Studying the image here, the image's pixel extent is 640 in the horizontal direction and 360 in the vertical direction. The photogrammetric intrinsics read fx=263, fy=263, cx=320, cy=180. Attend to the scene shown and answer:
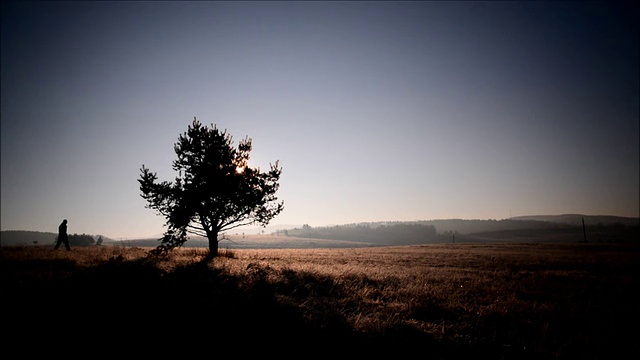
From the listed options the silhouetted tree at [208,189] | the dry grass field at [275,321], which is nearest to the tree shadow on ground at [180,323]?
the dry grass field at [275,321]

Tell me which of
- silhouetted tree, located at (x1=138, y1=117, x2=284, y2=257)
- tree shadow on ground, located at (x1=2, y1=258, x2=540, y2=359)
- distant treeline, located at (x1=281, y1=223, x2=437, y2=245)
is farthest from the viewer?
distant treeline, located at (x1=281, y1=223, x2=437, y2=245)

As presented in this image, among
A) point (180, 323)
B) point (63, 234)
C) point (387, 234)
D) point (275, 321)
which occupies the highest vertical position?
point (63, 234)

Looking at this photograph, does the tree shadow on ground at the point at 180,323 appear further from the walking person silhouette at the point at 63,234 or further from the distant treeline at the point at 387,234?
the distant treeline at the point at 387,234

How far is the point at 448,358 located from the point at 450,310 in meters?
2.82

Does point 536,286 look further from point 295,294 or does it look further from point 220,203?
point 220,203

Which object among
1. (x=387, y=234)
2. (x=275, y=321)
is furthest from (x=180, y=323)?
(x=387, y=234)

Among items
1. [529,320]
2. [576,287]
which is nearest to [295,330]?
[529,320]

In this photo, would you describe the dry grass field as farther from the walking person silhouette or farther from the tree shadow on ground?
the walking person silhouette

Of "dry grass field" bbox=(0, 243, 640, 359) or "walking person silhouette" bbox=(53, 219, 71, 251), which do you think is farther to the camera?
"walking person silhouette" bbox=(53, 219, 71, 251)

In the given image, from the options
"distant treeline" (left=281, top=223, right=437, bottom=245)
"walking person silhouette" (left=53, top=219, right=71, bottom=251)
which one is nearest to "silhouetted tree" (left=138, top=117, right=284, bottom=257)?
"walking person silhouette" (left=53, top=219, right=71, bottom=251)

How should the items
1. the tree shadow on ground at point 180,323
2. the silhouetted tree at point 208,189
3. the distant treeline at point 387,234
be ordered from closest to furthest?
the tree shadow on ground at point 180,323
the silhouetted tree at point 208,189
the distant treeline at point 387,234

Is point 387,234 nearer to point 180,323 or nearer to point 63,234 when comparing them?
point 63,234

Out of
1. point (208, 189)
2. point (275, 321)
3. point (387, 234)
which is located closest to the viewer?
point (275, 321)

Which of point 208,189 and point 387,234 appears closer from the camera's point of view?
point 208,189
